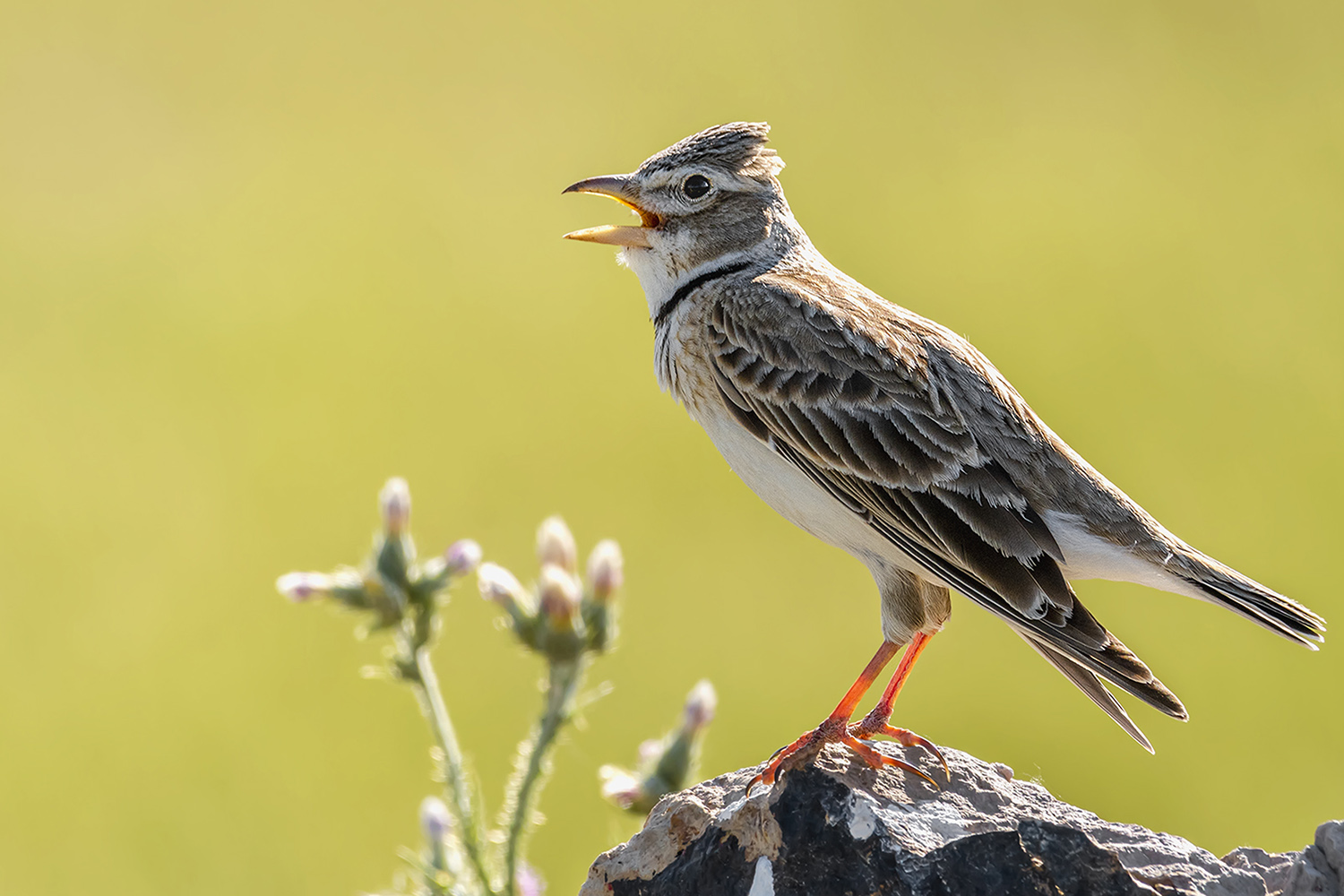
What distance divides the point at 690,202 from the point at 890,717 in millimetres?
2258

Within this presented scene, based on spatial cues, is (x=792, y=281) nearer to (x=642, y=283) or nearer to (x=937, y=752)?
(x=642, y=283)

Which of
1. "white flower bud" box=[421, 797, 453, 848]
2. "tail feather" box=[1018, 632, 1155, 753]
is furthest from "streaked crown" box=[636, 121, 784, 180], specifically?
"white flower bud" box=[421, 797, 453, 848]

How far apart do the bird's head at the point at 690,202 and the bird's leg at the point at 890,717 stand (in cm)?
182

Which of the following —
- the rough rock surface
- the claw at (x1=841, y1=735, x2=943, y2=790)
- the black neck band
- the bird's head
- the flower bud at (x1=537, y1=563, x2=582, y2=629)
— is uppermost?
the bird's head

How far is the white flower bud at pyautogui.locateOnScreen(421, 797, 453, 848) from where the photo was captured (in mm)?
4629

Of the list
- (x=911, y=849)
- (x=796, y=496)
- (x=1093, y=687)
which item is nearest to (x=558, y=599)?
(x=796, y=496)

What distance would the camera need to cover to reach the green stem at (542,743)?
4164 millimetres

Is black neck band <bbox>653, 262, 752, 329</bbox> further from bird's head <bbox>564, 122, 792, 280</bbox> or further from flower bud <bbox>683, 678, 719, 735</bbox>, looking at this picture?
flower bud <bbox>683, 678, 719, 735</bbox>

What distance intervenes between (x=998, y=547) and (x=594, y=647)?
1610 mm

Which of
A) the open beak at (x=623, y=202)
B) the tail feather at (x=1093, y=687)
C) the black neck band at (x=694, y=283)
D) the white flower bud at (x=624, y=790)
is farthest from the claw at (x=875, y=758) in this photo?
the open beak at (x=623, y=202)

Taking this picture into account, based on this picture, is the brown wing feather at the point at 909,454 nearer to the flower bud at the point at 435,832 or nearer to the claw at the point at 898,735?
the claw at the point at 898,735

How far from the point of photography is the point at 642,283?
207 inches

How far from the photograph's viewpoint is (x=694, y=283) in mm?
5035

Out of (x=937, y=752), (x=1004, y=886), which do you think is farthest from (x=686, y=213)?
(x=1004, y=886)
